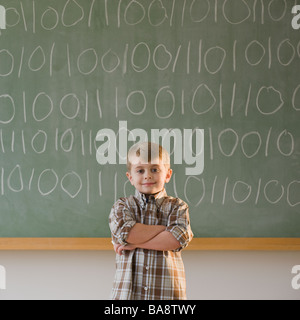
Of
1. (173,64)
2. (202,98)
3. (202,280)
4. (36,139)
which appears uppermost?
(173,64)

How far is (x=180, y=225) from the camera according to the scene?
1.68 meters

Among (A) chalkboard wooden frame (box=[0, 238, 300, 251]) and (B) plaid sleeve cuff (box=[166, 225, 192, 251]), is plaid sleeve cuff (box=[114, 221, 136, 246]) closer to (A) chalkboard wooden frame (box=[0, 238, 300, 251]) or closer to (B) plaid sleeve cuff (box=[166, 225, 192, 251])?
(B) plaid sleeve cuff (box=[166, 225, 192, 251])

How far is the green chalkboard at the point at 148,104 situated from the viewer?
8.88 feet

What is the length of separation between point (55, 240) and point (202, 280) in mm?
918

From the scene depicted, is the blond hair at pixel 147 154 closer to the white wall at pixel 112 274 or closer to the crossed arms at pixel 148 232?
the crossed arms at pixel 148 232

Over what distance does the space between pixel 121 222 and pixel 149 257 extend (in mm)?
164

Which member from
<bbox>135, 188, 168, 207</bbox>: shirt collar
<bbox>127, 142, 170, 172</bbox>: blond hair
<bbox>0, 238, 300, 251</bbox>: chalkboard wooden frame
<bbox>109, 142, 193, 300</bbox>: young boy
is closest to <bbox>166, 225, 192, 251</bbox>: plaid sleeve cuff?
<bbox>109, 142, 193, 300</bbox>: young boy

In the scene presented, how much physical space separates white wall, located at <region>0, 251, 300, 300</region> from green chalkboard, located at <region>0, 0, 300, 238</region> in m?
0.15

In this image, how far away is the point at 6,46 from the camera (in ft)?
8.97

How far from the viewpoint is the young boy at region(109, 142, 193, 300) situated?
5.39 ft

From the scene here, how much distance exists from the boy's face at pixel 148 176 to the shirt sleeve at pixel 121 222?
10cm

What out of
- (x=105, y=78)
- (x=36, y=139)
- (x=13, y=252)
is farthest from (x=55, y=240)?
(x=105, y=78)

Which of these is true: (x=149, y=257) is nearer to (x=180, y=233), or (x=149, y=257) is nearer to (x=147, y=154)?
(x=180, y=233)
